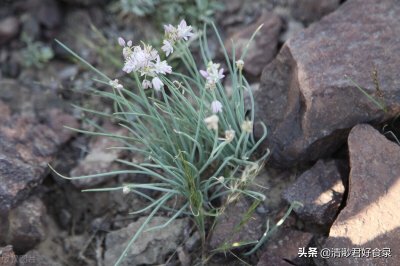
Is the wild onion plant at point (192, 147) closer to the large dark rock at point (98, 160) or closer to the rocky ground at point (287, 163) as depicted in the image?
the rocky ground at point (287, 163)

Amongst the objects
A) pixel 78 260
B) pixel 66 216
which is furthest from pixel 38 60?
pixel 78 260

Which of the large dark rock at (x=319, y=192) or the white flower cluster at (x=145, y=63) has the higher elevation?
the white flower cluster at (x=145, y=63)

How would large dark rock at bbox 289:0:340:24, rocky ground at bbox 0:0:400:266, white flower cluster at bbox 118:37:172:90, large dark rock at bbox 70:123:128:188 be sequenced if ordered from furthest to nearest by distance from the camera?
large dark rock at bbox 289:0:340:24 < large dark rock at bbox 70:123:128:188 < rocky ground at bbox 0:0:400:266 < white flower cluster at bbox 118:37:172:90

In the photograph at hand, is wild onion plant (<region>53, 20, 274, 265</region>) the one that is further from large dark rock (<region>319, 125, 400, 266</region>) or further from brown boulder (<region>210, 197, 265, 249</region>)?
large dark rock (<region>319, 125, 400, 266</region>)

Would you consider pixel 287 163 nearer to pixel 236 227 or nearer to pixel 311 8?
pixel 236 227

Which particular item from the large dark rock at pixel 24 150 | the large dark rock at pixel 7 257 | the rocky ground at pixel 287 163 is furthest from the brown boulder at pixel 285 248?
the large dark rock at pixel 24 150

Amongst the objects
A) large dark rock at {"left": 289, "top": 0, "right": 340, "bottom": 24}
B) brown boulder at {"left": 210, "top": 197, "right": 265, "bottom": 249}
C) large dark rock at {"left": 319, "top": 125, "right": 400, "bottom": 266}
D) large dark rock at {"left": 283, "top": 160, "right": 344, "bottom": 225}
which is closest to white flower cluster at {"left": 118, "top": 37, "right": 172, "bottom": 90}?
brown boulder at {"left": 210, "top": 197, "right": 265, "bottom": 249}

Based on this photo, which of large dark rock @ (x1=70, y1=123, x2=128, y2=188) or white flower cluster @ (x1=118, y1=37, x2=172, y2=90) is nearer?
white flower cluster @ (x1=118, y1=37, x2=172, y2=90)

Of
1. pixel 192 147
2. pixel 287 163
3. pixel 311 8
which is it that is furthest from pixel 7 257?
pixel 311 8

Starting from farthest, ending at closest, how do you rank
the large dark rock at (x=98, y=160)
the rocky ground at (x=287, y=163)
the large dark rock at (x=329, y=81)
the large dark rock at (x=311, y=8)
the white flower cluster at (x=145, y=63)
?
Answer: the large dark rock at (x=311, y=8)
the large dark rock at (x=98, y=160)
the large dark rock at (x=329, y=81)
the rocky ground at (x=287, y=163)
the white flower cluster at (x=145, y=63)
